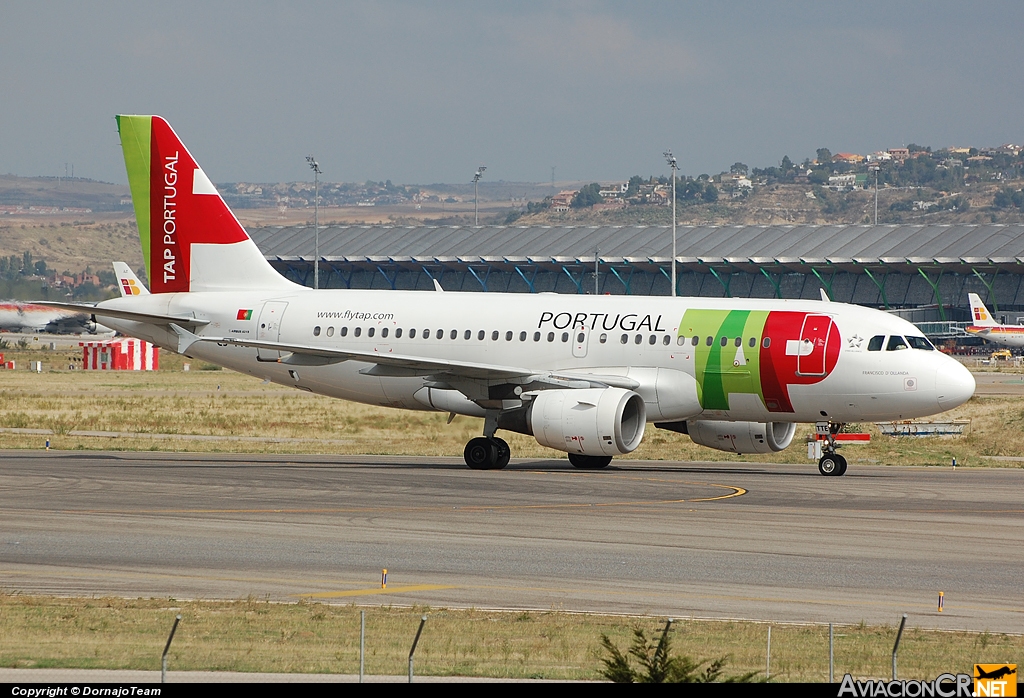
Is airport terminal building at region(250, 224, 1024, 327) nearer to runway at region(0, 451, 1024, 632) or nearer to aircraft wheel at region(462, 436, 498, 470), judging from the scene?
aircraft wheel at region(462, 436, 498, 470)

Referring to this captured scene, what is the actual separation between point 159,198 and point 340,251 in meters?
123

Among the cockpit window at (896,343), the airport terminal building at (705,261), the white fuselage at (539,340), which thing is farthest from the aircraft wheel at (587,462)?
the airport terminal building at (705,261)

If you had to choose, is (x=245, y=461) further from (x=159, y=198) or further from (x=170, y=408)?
(x=170, y=408)

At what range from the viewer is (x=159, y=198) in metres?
42.0

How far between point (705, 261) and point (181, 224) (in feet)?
357

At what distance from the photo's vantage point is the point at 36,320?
144 metres

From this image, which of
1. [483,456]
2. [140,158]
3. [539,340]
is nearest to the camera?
[483,456]

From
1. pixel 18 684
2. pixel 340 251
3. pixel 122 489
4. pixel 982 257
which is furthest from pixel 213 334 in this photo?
pixel 340 251

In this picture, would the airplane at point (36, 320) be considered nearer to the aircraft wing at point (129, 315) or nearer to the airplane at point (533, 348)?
the airplane at point (533, 348)

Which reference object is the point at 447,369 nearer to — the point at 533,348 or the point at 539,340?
the point at 533,348

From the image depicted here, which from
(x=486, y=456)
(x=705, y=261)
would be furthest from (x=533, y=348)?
(x=705, y=261)

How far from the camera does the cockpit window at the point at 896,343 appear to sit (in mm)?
34781

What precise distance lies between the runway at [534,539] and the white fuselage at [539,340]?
2.22 m

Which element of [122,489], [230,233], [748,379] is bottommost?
[122,489]
